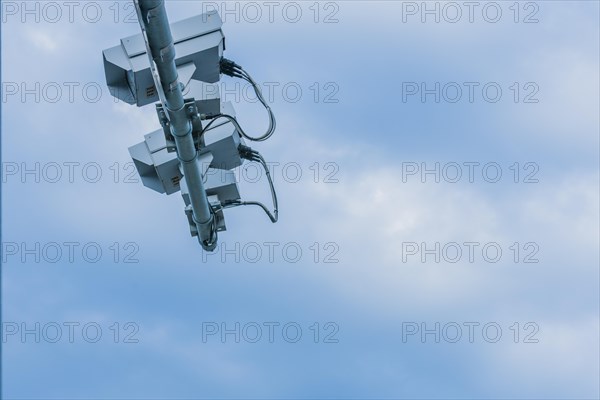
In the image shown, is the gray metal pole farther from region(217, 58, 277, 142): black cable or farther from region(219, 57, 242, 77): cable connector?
region(219, 57, 242, 77): cable connector

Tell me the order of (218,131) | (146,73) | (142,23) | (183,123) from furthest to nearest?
(218,131), (146,73), (183,123), (142,23)

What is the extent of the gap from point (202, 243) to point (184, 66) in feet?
5.21

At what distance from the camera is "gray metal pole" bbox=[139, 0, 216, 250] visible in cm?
686

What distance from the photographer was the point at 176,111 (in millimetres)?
7602

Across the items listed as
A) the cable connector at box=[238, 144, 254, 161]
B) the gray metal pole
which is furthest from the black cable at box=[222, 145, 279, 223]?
the gray metal pole

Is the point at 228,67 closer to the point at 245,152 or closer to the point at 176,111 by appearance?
the point at 245,152

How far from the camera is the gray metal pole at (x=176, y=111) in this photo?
6.86 m

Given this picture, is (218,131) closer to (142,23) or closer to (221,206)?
(221,206)

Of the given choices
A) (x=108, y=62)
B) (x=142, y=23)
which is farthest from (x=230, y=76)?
(x=142, y=23)

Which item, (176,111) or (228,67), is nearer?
(176,111)

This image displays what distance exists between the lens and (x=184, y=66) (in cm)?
856

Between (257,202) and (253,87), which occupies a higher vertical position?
(253,87)

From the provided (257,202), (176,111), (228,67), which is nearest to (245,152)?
(257,202)


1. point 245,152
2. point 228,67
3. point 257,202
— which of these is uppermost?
point 228,67
